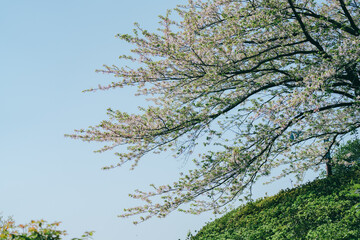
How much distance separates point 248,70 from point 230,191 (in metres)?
3.58

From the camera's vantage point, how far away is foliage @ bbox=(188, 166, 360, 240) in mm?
7980

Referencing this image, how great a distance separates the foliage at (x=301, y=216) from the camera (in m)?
7.98

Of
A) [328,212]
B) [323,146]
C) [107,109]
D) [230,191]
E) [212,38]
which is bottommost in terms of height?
[328,212]

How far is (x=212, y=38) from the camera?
9.20 metres

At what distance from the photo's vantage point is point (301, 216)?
9406 mm

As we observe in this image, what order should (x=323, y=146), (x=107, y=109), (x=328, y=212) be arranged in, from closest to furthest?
(x=328, y=212), (x=107, y=109), (x=323, y=146)

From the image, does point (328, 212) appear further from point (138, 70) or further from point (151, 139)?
point (138, 70)

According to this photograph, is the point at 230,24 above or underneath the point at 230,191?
above

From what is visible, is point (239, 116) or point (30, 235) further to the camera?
point (239, 116)

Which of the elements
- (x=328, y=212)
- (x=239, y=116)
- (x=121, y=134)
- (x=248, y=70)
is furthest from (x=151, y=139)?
(x=328, y=212)

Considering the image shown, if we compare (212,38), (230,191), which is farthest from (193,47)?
(230,191)

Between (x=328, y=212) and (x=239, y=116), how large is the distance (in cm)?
346

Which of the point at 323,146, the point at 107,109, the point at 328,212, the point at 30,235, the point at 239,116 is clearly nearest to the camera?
the point at 30,235

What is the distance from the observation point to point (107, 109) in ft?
30.9
